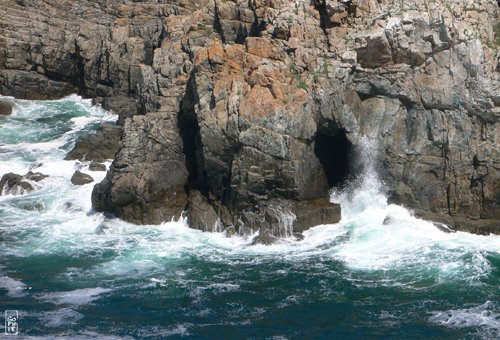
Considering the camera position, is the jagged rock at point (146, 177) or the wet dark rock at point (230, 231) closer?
the wet dark rock at point (230, 231)

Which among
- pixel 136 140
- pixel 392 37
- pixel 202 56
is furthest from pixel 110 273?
pixel 392 37

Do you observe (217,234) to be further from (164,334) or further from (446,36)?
(446,36)

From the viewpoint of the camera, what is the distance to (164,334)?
27297 millimetres

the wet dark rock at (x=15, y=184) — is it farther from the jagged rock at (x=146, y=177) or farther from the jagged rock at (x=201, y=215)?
the jagged rock at (x=201, y=215)

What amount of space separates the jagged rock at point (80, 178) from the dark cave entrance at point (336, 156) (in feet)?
50.4

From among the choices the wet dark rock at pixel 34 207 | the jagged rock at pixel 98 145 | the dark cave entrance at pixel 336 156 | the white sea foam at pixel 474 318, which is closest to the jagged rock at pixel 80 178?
the jagged rock at pixel 98 145

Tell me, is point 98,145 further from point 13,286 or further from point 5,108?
point 13,286

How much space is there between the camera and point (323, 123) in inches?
1577

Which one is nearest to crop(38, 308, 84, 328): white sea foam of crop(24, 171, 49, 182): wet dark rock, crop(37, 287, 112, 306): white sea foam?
crop(37, 287, 112, 306): white sea foam

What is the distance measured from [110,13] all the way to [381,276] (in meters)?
44.6

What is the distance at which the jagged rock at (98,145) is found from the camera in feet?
164

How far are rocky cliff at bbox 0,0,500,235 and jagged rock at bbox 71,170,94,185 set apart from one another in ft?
15.1

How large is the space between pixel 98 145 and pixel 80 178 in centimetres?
463

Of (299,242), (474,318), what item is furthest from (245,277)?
(474,318)
